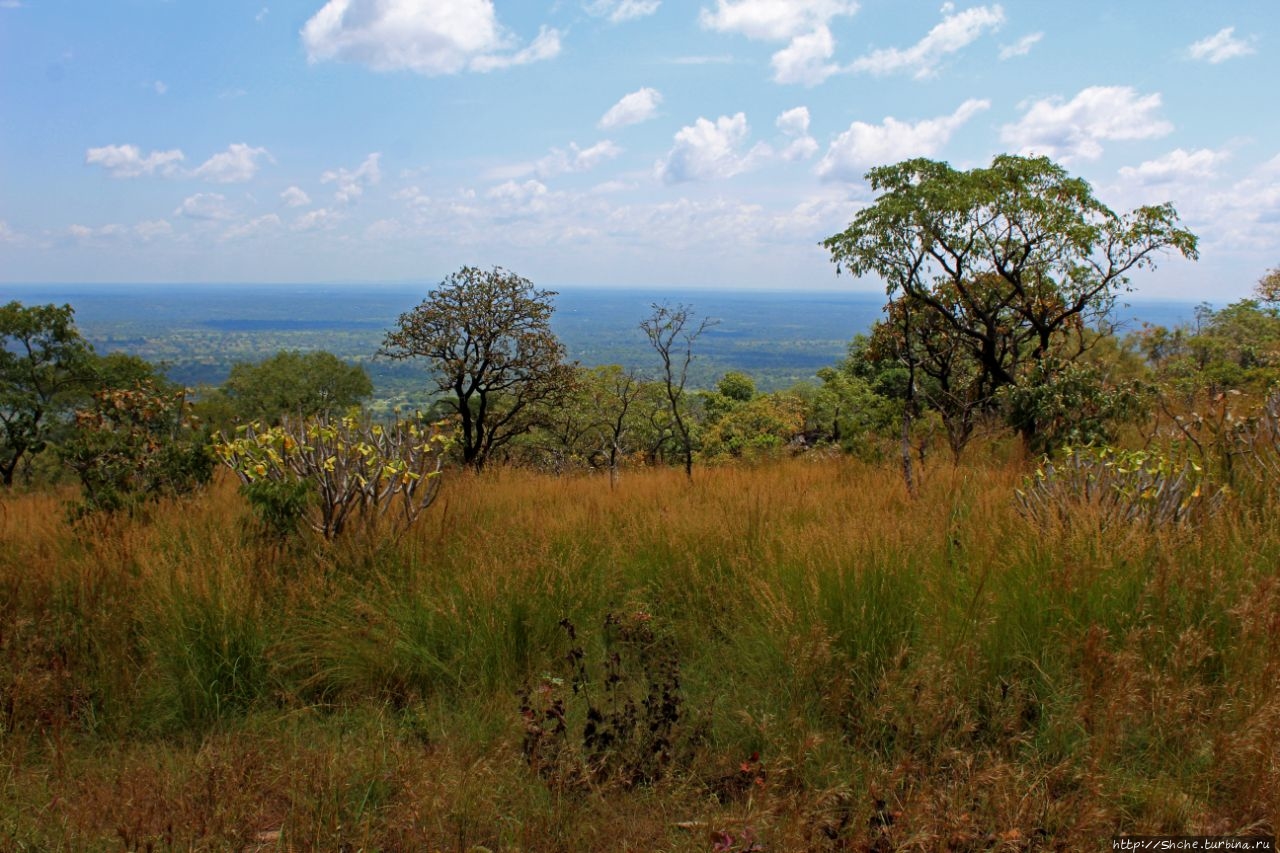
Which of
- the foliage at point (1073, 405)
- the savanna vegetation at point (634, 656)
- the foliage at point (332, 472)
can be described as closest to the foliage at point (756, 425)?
the foliage at point (1073, 405)

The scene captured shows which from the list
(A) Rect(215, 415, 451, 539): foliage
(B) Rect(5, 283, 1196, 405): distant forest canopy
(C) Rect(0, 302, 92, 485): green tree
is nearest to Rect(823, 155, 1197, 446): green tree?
(B) Rect(5, 283, 1196, 405): distant forest canopy

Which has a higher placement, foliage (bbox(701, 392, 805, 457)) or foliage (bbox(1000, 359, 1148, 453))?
foliage (bbox(1000, 359, 1148, 453))

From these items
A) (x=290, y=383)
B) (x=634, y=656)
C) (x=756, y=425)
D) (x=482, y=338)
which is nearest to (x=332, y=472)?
(x=634, y=656)

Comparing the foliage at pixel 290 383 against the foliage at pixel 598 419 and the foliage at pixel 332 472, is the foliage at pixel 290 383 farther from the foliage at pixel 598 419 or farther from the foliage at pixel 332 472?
the foliage at pixel 332 472

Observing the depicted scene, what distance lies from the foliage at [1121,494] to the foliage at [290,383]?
1144 inches

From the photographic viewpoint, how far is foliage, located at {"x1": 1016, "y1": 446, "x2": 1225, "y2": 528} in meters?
3.96

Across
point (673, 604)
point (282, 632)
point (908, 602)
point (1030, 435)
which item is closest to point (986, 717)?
point (908, 602)

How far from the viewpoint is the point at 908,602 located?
3412 mm

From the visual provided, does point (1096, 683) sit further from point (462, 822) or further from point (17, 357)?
point (17, 357)

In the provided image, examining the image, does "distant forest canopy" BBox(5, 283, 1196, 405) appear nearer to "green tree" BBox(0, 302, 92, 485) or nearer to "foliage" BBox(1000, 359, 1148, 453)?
"green tree" BBox(0, 302, 92, 485)

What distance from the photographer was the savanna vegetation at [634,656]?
2.50 m

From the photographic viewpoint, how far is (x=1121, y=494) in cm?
414

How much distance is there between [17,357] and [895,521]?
2517 centimetres

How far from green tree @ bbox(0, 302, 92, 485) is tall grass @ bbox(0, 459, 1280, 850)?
19.7m
